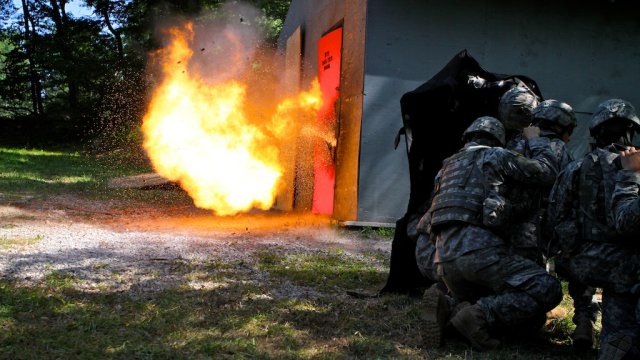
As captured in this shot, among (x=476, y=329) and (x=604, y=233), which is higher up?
(x=604, y=233)

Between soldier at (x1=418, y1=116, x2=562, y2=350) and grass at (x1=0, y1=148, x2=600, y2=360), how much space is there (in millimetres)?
249

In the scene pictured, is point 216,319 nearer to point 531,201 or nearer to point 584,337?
point 531,201

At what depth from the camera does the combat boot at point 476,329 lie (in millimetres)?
4293

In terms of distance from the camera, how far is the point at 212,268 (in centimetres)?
670

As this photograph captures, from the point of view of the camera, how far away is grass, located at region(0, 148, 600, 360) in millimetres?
4199

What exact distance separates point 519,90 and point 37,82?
103ft

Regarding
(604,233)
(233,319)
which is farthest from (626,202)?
(233,319)

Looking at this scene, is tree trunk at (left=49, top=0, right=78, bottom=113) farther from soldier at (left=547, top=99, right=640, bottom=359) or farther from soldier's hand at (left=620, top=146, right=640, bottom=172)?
soldier's hand at (left=620, top=146, right=640, bottom=172)

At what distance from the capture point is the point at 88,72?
1090 inches

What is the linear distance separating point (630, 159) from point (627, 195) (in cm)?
25

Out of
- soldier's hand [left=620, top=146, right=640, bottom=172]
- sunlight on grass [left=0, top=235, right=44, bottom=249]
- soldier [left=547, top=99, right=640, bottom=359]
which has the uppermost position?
soldier's hand [left=620, top=146, right=640, bottom=172]

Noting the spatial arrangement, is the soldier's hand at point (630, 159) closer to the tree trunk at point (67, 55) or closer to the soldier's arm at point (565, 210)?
the soldier's arm at point (565, 210)

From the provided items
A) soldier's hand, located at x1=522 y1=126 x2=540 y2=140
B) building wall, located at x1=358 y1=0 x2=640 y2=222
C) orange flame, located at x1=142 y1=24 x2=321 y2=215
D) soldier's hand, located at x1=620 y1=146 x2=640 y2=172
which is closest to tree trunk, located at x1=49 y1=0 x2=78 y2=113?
orange flame, located at x1=142 y1=24 x2=321 y2=215

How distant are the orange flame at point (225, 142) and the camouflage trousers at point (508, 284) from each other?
300 inches
